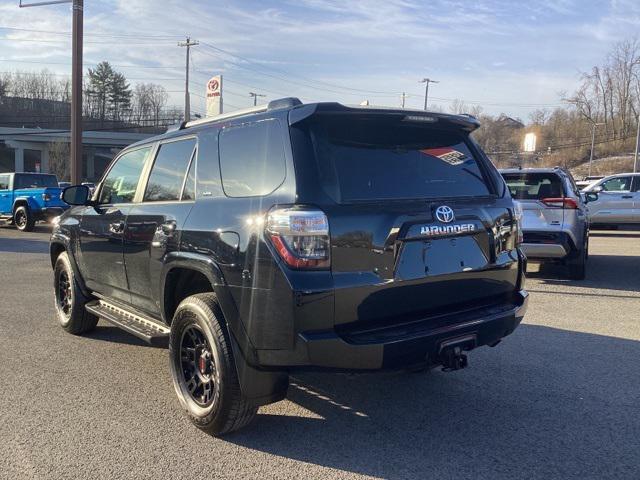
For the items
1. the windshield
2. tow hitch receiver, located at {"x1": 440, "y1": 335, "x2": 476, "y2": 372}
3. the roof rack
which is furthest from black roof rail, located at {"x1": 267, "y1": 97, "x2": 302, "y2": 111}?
the windshield

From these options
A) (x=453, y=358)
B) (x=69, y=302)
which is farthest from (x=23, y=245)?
(x=453, y=358)

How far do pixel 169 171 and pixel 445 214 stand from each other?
2179mm

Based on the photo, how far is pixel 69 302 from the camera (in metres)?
5.91

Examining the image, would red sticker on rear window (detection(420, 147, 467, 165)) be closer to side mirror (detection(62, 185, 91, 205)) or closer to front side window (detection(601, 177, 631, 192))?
side mirror (detection(62, 185, 91, 205))

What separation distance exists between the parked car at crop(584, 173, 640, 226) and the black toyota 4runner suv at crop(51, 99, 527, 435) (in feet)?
47.0

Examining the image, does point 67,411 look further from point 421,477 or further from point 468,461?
point 468,461

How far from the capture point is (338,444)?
11.1 feet

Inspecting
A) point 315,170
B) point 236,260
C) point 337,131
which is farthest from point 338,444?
point 337,131

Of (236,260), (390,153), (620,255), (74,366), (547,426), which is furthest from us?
(620,255)

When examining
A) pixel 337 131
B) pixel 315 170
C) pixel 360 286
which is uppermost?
pixel 337 131

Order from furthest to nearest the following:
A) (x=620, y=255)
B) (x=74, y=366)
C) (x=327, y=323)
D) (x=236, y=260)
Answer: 1. (x=620, y=255)
2. (x=74, y=366)
3. (x=236, y=260)
4. (x=327, y=323)

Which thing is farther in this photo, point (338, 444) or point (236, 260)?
point (338, 444)

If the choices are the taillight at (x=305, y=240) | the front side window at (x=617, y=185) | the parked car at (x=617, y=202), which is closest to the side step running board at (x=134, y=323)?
the taillight at (x=305, y=240)

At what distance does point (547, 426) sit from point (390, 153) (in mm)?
2051
